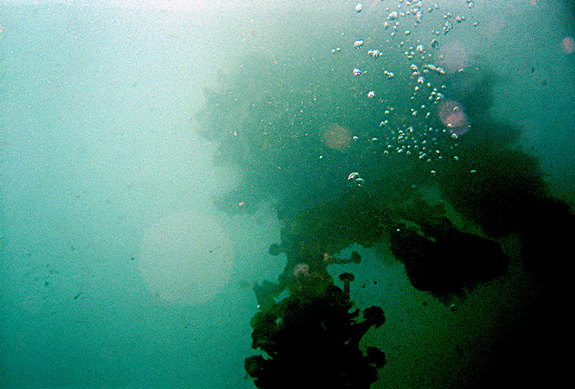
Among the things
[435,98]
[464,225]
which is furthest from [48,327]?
[435,98]

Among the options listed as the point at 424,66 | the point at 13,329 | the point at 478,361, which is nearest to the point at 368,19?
the point at 424,66

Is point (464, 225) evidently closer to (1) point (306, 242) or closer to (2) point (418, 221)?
(2) point (418, 221)

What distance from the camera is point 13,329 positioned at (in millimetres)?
12484

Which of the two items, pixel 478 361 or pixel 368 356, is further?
pixel 478 361

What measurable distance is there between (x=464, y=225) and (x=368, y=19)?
643cm

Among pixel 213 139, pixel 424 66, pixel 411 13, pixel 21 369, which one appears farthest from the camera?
pixel 21 369

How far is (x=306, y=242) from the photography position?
7668mm

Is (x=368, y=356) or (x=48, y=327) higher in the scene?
(x=48, y=327)

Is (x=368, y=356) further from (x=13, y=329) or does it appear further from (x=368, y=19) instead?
(x=13, y=329)

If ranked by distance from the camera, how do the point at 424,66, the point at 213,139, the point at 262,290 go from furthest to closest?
the point at 213,139
the point at 262,290
the point at 424,66

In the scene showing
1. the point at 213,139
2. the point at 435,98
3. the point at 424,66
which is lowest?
the point at 435,98

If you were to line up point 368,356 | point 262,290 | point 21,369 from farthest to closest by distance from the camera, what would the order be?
1. point 21,369
2. point 262,290
3. point 368,356

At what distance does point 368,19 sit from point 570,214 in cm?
799

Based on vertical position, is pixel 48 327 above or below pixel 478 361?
above
